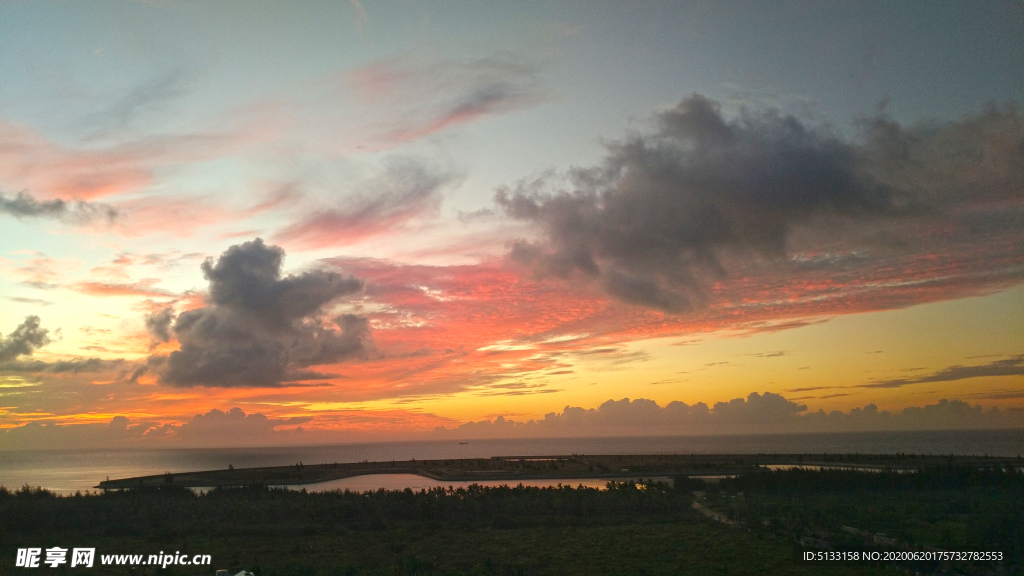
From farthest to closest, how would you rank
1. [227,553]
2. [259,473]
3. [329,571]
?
[259,473] < [227,553] < [329,571]

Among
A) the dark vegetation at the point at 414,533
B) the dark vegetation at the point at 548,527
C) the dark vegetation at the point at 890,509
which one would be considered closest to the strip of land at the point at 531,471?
the dark vegetation at the point at 890,509

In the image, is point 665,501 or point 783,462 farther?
point 783,462

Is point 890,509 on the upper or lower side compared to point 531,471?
upper

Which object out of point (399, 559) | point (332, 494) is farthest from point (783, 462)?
point (399, 559)

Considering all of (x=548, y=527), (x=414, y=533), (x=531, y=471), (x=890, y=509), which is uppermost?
(x=890, y=509)

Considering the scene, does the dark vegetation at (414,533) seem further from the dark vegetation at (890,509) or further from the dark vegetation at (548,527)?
the dark vegetation at (890,509)

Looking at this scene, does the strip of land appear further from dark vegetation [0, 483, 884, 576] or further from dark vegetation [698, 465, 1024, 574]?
dark vegetation [0, 483, 884, 576]

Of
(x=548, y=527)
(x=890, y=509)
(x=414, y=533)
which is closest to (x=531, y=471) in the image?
(x=548, y=527)

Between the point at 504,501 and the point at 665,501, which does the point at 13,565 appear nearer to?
the point at 504,501

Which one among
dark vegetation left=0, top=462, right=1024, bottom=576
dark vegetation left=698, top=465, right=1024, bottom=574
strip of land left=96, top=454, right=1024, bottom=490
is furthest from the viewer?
strip of land left=96, top=454, right=1024, bottom=490

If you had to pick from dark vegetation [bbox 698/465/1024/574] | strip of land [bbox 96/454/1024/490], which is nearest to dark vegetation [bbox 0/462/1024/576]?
dark vegetation [bbox 698/465/1024/574]

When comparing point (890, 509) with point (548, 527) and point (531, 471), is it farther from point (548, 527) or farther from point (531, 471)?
point (531, 471)
